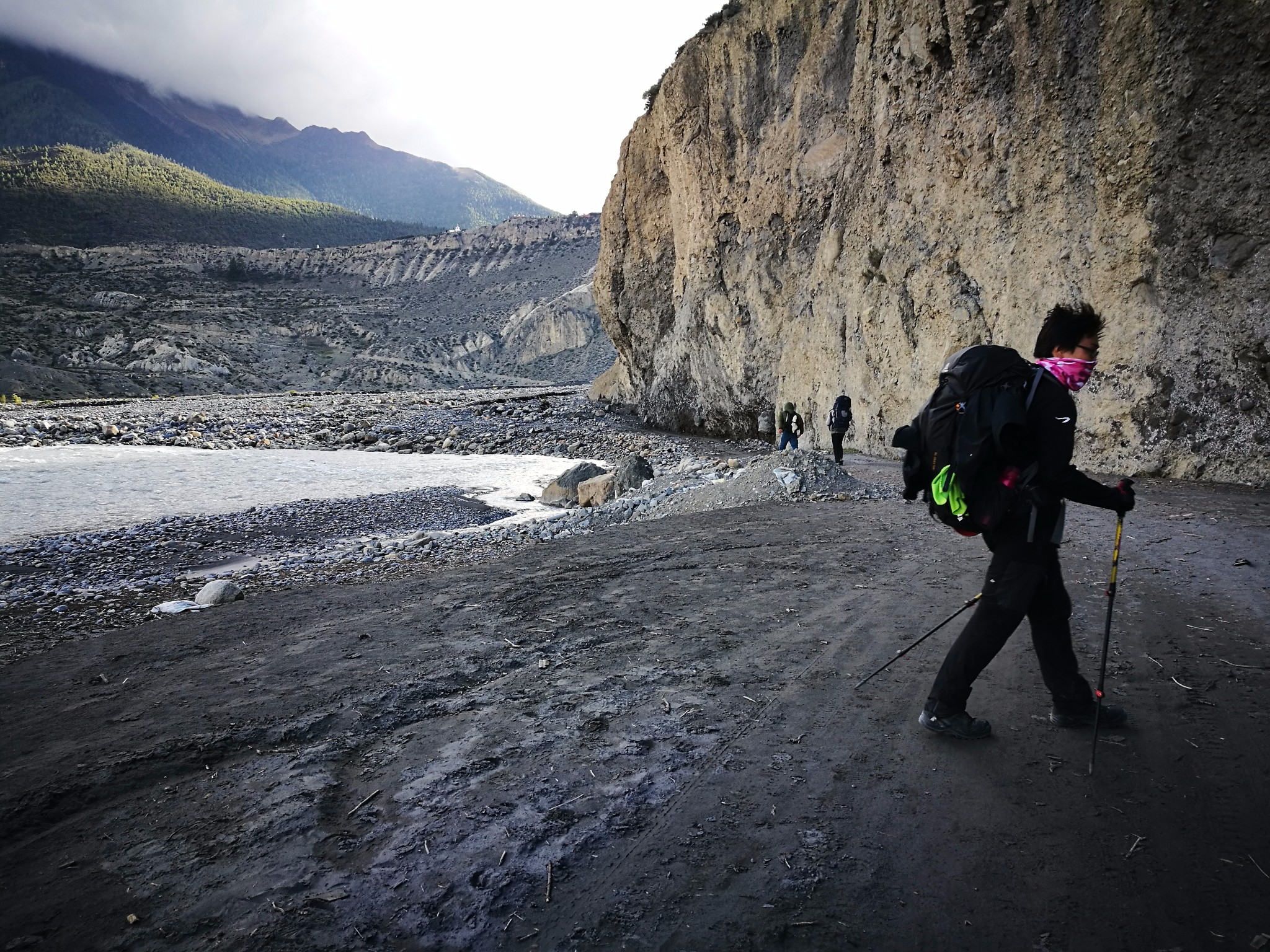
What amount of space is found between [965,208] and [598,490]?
999 cm

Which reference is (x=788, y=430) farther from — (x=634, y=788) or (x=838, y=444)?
(x=634, y=788)

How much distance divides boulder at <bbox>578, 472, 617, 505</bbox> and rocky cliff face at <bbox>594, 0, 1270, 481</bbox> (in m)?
8.02

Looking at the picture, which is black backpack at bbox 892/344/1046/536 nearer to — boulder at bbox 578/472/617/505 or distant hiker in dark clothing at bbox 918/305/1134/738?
distant hiker in dark clothing at bbox 918/305/1134/738

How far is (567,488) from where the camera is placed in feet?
43.4

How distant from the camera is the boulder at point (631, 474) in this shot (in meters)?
12.4

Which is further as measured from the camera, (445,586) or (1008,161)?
(1008,161)

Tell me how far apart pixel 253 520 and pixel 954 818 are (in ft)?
37.4

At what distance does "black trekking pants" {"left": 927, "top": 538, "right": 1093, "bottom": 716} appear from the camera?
2.99 meters

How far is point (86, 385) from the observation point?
4162cm

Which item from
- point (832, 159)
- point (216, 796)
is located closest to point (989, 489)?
point (216, 796)

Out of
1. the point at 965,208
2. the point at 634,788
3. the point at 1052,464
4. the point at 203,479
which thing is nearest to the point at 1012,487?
the point at 1052,464

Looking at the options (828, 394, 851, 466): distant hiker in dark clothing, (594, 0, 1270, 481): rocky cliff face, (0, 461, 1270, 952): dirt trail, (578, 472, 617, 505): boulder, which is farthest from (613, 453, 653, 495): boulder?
(594, 0, 1270, 481): rocky cliff face

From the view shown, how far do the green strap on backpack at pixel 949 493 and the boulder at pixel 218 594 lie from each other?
643cm

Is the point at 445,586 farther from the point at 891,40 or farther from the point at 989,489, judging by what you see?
the point at 891,40
